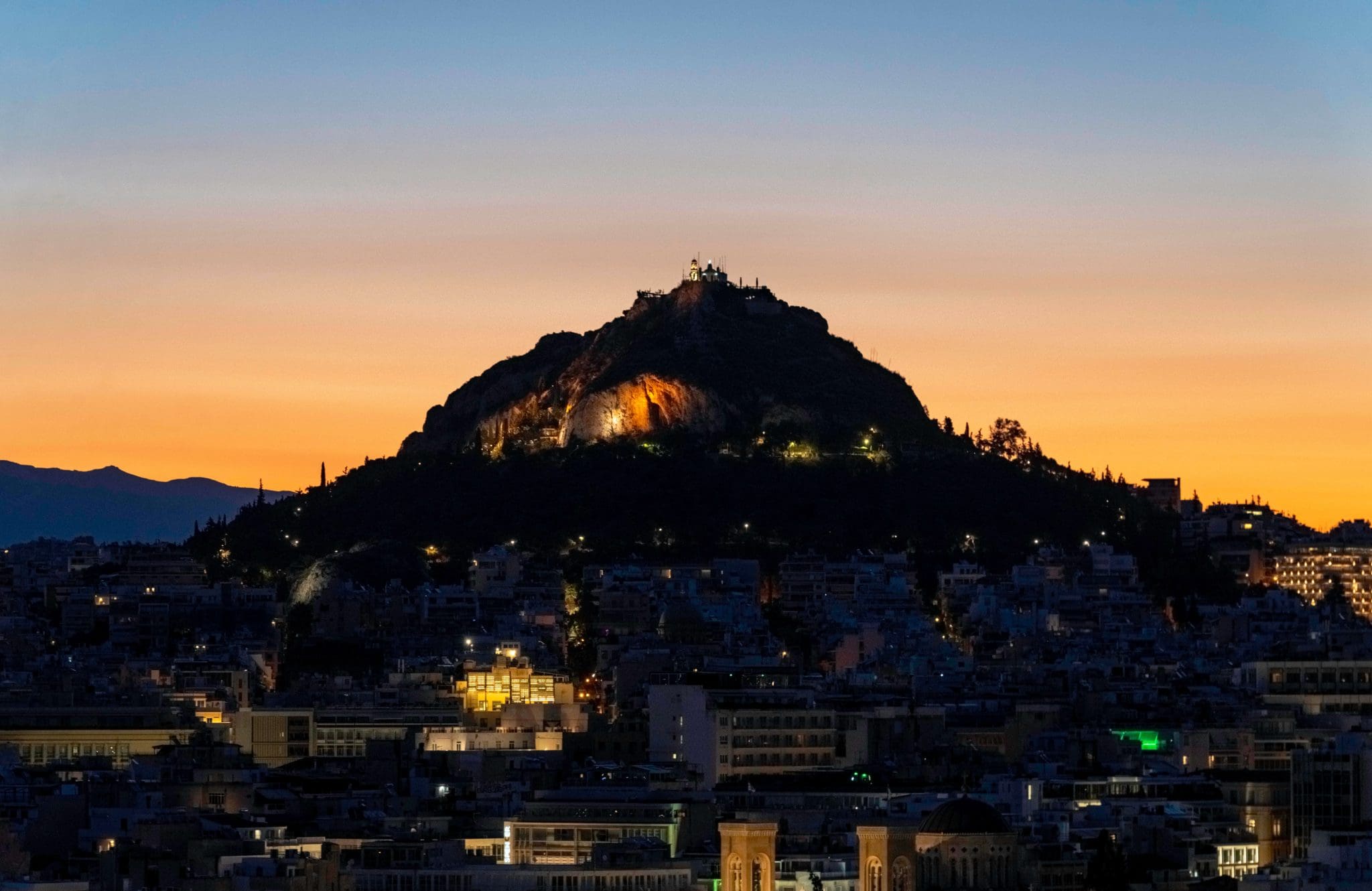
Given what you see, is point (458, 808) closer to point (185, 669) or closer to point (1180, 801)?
point (1180, 801)

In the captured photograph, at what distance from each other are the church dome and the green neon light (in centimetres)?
3710

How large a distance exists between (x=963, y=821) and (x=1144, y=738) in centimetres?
4259

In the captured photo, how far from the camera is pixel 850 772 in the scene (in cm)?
13188

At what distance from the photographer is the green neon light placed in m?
140

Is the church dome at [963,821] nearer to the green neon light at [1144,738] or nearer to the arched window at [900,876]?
the arched window at [900,876]

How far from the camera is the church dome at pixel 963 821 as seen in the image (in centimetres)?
10100

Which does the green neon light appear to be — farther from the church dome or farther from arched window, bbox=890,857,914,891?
arched window, bbox=890,857,914,891

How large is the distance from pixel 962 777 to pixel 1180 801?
42.1 feet

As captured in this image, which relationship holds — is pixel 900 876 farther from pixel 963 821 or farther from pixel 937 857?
pixel 963 821

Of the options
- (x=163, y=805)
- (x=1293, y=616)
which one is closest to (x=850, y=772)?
(x=163, y=805)

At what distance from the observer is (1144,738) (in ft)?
470

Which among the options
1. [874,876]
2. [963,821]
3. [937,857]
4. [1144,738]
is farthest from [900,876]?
[1144,738]

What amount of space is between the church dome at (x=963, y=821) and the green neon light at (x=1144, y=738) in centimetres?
3710

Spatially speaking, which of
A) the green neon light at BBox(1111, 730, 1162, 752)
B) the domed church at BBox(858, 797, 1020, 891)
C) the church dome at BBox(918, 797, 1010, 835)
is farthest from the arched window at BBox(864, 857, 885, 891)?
the green neon light at BBox(1111, 730, 1162, 752)
